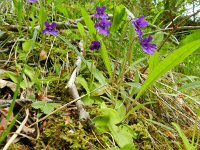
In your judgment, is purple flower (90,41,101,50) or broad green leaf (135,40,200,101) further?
purple flower (90,41,101,50)

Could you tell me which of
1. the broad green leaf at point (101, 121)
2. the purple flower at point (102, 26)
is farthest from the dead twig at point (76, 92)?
the purple flower at point (102, 26)

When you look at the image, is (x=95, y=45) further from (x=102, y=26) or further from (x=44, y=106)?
(x=44, y=106)

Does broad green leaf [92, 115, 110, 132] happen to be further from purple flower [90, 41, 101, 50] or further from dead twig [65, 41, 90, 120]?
purple flower [90, 41, 101, 50]

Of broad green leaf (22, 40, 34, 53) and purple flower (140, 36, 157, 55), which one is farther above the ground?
purple flower (140, 36, 157, 55)

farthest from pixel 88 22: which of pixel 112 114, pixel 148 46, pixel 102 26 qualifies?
pixel 112 114

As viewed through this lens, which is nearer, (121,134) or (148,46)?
(121,134)

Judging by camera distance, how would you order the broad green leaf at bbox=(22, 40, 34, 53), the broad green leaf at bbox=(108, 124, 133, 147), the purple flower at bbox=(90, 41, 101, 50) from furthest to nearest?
1. the broad green leaf at bbox=(22, 40, 34, 53)
2. the purple flower at bbox=(90, 41, 101, 50)
3. the broad green leaf at bbox=(108, 124, 133, 147)

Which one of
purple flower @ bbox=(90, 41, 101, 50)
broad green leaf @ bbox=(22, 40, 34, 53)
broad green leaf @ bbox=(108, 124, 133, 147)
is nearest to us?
broad green leaf @ bbox=(108, 124, 133, 147)

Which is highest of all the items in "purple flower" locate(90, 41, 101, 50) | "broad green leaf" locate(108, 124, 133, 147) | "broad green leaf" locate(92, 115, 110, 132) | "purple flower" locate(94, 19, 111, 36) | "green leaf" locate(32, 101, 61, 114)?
"purple flower" locate(94, 19, 111, 36)

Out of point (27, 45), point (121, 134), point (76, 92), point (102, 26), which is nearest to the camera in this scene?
point (121, 134)

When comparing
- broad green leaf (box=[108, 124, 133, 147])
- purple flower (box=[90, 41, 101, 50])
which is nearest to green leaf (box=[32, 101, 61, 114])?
broad green leaf (box=[108, 124, 133, 147])

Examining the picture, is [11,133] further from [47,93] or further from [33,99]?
[47,93]
